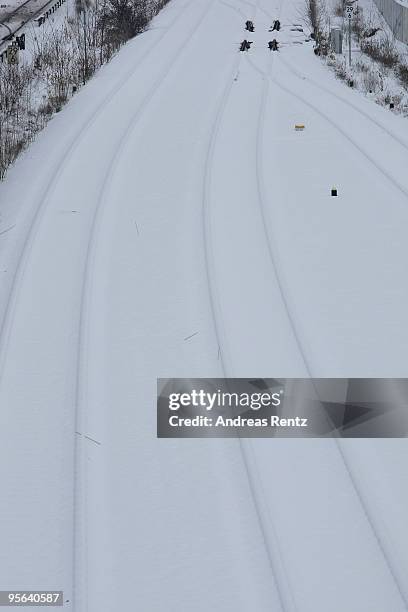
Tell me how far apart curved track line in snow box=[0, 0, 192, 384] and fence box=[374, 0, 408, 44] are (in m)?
11.1

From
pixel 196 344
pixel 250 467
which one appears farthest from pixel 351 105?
pixel 250 467

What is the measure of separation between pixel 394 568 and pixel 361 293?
12.0 ft

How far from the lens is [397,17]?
27.0 meters

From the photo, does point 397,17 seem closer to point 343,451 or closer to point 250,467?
point 343,451

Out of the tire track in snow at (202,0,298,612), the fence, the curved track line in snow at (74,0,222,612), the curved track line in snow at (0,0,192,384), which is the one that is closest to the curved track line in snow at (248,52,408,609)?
the tire track in snow at (202,0,298,612)

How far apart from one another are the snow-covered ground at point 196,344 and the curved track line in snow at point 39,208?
0.04 metres

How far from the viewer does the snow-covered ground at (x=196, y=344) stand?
15.5 ft

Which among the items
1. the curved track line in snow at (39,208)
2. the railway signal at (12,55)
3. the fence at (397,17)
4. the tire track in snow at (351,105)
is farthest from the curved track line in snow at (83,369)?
the fence at (397,17)

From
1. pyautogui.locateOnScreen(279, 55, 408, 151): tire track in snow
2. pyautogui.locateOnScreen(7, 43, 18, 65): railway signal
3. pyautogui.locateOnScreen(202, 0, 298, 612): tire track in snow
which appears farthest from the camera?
pyautogui.locateOnScreen(7, 43, 18, 65): railway signal

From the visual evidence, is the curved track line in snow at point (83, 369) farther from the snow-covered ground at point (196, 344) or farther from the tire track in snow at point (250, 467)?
the tire track in snow at point (250, 467)

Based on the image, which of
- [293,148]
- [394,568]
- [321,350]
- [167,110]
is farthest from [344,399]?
[167,110]

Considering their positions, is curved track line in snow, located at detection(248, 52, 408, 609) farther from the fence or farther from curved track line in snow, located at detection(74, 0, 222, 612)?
the fence

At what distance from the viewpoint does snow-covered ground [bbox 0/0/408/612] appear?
4738 millimetres

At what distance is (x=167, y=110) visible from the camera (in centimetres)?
1511
